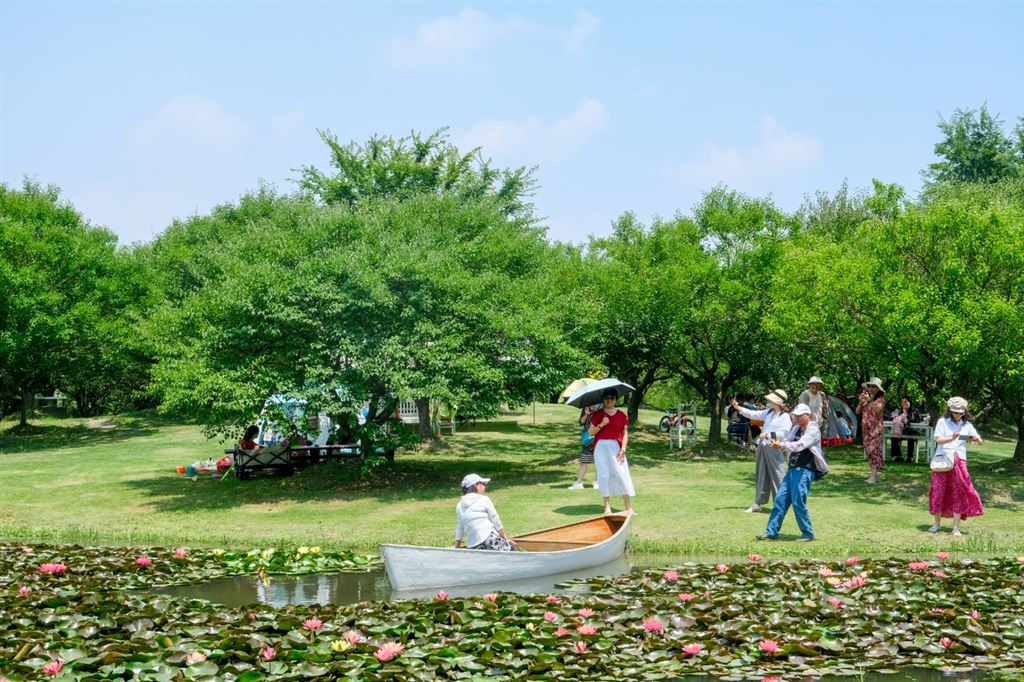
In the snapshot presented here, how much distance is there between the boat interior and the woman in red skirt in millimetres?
4616

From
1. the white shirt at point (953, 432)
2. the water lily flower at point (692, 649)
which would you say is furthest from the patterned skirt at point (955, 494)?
the water lily flower at point (692, 649)

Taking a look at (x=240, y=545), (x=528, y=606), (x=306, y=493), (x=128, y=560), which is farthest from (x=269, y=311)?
(x=528, y=606)

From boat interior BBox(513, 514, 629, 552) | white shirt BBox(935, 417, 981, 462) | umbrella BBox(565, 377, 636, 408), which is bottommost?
boat interior BBox(513, 514, 629, 552)

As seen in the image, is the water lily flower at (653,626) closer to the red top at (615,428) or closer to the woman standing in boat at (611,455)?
the woman standing in boat at (611,455)

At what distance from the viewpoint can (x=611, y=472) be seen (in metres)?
15.8

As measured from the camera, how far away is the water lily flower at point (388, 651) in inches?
312

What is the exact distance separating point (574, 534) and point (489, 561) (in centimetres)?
254

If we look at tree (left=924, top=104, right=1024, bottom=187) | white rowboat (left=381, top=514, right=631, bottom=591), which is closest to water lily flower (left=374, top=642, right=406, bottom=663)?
white rowboat (left=381, top=514, right=631, bottom=591)

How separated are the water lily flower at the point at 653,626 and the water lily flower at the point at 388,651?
2209 millimetres

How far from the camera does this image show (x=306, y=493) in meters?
20.3

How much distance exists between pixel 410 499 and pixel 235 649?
34.7ft

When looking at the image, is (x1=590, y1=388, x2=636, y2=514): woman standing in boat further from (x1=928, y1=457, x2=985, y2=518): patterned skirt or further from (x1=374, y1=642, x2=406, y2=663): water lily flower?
(x1=374, y1=642, x2=406, y2=663): water lily flower

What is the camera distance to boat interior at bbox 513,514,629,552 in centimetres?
1275

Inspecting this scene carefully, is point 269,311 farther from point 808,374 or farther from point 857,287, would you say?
point 808,374
